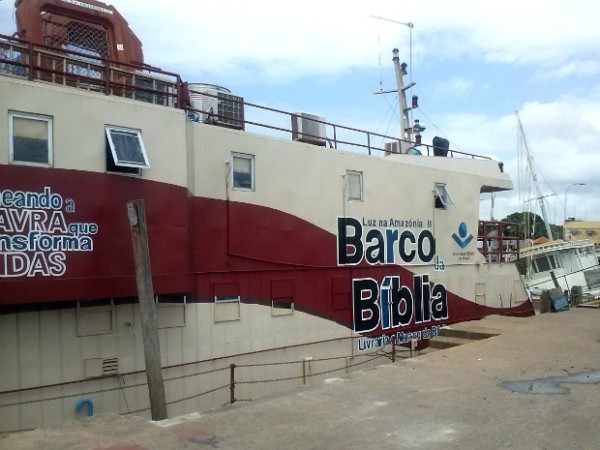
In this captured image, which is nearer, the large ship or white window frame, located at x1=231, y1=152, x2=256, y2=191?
the large ship

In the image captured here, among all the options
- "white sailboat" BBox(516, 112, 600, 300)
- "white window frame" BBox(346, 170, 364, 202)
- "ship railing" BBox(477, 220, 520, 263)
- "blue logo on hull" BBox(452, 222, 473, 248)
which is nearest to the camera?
"white window frame" BBox(346, 170, 364, 202)

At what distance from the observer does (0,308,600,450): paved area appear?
18.6 feet

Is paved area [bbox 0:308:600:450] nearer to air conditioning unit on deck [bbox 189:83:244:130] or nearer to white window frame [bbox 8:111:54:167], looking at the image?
white window frame [bbox 8:111:54:167]

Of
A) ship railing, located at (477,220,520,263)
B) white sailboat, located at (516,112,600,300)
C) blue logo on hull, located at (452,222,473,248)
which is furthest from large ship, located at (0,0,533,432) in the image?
white sailboat, located at (516,112,600,300)

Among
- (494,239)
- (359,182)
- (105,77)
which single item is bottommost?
(494,239)

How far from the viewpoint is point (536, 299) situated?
78.7 feet

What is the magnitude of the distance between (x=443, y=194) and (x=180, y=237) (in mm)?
8666

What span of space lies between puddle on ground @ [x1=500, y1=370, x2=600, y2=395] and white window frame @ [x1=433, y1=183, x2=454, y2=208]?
7066 mm

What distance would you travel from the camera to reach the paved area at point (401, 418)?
566 centimetres

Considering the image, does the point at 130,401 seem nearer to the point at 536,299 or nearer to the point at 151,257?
the point at 151,257

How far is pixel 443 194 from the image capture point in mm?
15211

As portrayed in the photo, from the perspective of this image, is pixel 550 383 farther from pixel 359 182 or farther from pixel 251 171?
pixel 359 182

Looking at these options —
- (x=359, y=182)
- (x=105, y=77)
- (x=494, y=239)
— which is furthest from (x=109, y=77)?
(x=494, y=239)

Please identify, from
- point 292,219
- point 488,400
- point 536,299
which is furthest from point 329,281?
point 536,299
